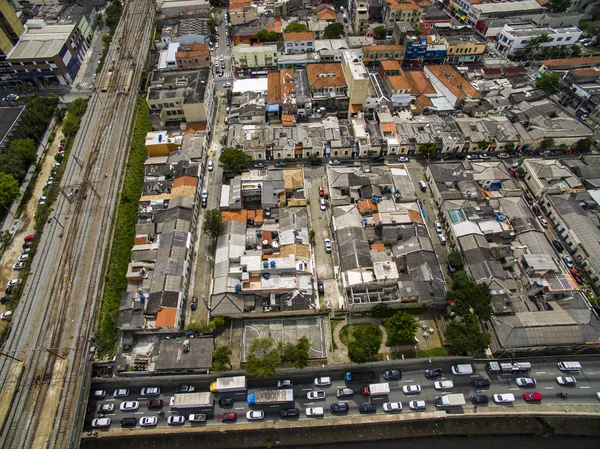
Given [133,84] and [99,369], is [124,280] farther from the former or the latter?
[133,84]

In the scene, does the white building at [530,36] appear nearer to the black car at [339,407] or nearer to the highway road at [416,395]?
the highway road at [416,395]

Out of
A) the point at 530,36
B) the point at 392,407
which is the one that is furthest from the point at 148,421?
the point at 530,36

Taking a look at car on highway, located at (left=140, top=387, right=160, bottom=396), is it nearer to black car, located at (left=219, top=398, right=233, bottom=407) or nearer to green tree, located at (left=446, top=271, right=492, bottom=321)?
black car, located at (left=219, top=398, right=233, bottom=407)

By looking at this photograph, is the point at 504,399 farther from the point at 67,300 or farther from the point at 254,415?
the point at 67,300

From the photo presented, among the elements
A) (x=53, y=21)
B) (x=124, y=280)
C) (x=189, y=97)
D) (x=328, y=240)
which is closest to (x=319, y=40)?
(x=189, y=97)

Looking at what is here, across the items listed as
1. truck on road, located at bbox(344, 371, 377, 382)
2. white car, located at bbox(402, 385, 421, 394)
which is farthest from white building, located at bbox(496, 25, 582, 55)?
truck on road, located at bbox(344, 371, 377, 382)
